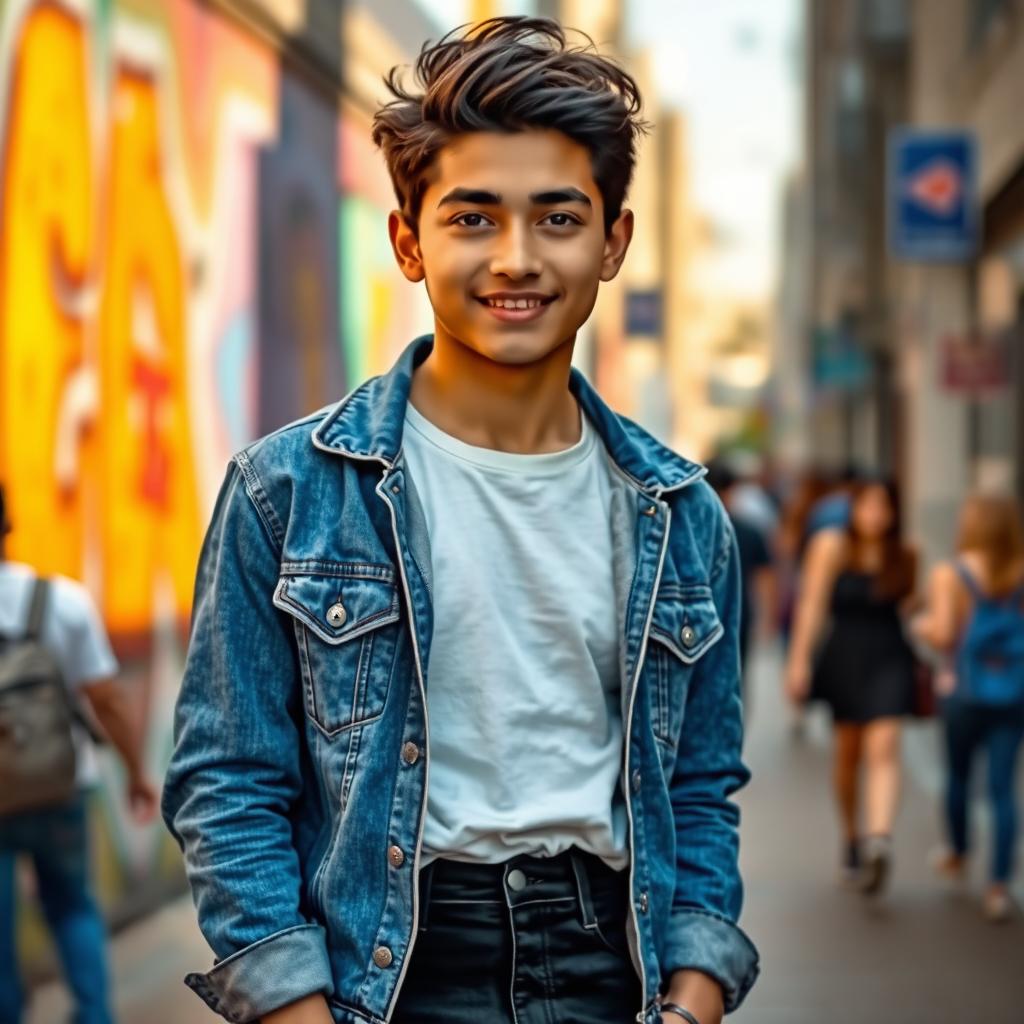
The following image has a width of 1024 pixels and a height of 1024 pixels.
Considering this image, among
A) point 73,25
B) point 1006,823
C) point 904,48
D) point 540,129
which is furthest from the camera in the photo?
point 904,48

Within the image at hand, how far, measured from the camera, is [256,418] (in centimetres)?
1061

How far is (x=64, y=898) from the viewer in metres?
5.83

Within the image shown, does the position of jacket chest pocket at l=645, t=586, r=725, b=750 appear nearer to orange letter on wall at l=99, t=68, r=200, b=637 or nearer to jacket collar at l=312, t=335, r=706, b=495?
jacket collar at l=312, t=335, r=706, b=495

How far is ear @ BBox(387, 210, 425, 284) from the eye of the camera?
2.61 metres

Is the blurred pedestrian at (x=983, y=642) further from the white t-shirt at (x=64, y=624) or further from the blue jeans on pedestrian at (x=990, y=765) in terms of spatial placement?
the white t-shirt at (x=64, y=624)

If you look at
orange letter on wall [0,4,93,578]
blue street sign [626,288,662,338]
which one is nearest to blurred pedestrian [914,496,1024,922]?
orange letter on wall [0,4,93,578]

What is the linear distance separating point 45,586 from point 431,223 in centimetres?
335

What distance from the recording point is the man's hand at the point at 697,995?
8.47 ft

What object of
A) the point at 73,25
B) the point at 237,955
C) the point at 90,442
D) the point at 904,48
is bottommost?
the point at 237,955

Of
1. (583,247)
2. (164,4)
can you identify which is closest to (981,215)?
(164,4)

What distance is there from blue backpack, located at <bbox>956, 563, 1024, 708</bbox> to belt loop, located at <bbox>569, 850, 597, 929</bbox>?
675cm

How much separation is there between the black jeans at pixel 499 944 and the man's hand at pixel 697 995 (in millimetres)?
134

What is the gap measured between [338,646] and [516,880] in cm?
34

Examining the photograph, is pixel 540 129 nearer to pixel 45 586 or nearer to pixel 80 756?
pixel 45 586
